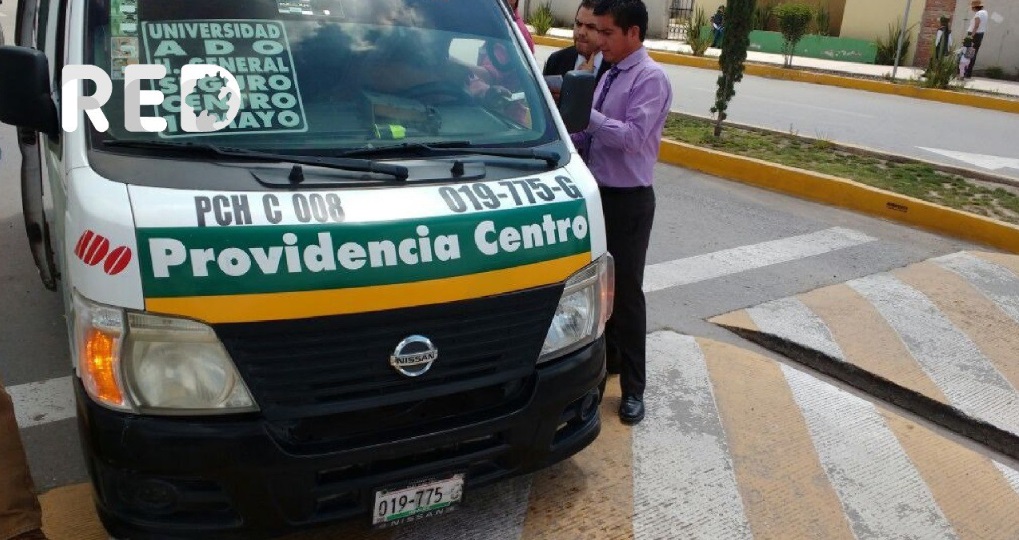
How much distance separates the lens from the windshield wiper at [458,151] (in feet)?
9.08

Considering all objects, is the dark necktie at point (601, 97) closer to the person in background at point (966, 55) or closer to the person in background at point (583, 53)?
the person in background at point (583, 53)

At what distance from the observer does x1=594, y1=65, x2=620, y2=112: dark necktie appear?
12.4 ft

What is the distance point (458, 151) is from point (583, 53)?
179 cm

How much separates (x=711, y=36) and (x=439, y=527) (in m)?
25.1

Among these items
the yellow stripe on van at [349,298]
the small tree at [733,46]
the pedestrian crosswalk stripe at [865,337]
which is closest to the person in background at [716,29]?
the small tree at [733,46]

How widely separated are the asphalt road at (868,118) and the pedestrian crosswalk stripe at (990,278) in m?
3.90

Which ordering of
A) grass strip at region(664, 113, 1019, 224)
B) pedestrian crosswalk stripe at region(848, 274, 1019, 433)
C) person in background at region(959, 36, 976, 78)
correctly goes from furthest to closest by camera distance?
1. person in background at region(959, 36, 976, 78)
2. grass strip at region(664, 113, 1019, 224)
3. pedestrian crosswalk stripe at region(848, 274, 1019, 433)

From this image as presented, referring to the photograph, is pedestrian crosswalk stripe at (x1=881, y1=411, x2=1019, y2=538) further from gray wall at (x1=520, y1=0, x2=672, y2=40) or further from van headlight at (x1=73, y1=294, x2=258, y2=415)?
gray wall at (x1=520, y1=0, x2=672, y2=40)

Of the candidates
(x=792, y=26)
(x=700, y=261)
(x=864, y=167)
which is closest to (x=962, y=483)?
(x=700, y=261)

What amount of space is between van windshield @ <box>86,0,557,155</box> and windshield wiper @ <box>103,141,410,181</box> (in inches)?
1.8

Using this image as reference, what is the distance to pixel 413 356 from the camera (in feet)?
8.09

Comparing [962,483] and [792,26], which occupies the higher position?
[792,26]

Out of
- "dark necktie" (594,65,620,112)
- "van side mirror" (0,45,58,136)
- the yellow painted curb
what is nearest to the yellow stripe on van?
"van side mirror" (0,45,58,136)

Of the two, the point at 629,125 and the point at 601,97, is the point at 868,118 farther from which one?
the point at 629,125
